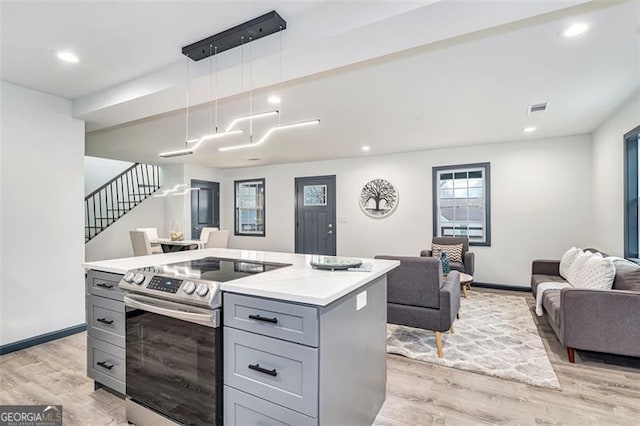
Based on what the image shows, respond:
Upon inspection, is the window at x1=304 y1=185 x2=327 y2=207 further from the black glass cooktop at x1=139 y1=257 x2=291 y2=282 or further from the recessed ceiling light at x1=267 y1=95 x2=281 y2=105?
the black glass cooktop at x1=139 y1=257 x2=291 y2=282

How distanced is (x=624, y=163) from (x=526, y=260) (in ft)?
7.37

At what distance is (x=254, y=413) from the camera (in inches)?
62.8

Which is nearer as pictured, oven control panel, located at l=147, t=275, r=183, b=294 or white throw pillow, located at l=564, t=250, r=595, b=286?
oven control panel, located at l=147, t=275, r=183, b=294

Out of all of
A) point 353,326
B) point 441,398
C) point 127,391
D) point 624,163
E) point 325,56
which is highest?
point 325,56

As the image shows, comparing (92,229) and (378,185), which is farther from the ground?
(378,185)

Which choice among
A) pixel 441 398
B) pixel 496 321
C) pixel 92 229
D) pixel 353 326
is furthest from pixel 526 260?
pixel 92 229

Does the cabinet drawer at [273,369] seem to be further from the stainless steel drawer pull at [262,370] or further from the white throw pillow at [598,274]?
the white throw pillow at [598,274]

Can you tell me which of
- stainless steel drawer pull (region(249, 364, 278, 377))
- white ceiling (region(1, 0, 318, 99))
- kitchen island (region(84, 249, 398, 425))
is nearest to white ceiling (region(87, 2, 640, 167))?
white ceiling (region(1, 0, 318, 99))

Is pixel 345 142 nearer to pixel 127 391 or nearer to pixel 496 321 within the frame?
pixel 496 321

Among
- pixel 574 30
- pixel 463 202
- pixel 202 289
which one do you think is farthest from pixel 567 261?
pixel 202 289

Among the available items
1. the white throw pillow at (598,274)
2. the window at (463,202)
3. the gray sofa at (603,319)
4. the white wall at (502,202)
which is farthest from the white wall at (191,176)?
the white throw pillow at (598,274)

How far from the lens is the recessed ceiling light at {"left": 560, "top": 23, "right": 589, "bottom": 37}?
217cm

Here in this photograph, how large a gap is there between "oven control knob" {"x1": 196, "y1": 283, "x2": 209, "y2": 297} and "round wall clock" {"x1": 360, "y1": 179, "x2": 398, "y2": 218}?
5.33m

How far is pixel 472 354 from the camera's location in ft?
9.88
